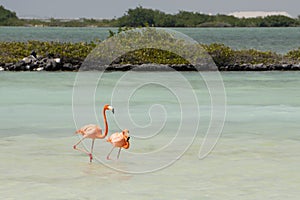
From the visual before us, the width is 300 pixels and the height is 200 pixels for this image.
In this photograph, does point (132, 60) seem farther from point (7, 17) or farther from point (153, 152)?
point (7, 17)

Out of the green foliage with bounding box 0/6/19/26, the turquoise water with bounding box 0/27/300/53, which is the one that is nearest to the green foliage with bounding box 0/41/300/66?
the turquoise water with bounding box 0/27/300/53

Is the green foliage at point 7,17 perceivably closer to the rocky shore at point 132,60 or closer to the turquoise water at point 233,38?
the turquoise water at point 233,38

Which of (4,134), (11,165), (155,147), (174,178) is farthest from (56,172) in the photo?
(4,134)

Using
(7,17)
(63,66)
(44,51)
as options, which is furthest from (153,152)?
(7,17)

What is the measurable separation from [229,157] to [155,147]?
1.16 meters

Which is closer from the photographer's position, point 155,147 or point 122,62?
point 155,147

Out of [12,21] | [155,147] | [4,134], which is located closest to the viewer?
[155,147]

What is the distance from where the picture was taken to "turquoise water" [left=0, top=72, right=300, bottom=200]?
7.93 m

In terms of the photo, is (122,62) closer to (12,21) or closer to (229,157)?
(229,157)

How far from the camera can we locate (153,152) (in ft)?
32.2

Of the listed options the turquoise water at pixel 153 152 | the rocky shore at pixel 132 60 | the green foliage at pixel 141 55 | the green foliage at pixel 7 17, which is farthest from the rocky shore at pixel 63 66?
the green foliage at pixel 7 17

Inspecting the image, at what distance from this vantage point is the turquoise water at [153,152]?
793 cm

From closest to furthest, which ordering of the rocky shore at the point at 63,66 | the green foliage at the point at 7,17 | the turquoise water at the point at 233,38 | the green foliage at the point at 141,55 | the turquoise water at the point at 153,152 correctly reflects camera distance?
the turquoise water at the point at 153,152
the rocky shore at the point at 63,66
the green foliage at the point at 141,55
the turquoise water at the point at 233,38
the green foliage at the point at 7,17

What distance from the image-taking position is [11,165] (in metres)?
8.88
